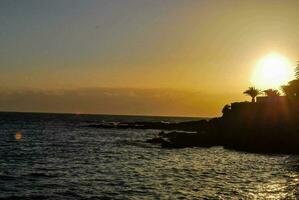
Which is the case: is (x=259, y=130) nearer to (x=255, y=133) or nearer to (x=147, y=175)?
(x=255, y=133)

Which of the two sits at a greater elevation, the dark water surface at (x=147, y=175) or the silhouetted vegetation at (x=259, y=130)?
the silhouetted vegetation at (x=259, y=130)

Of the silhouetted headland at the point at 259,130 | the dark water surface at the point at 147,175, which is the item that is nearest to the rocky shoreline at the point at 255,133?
the silhouetted headland at the point at 259,130

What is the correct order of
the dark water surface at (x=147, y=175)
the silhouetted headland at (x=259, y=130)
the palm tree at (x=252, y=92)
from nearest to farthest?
1. the dark water surface at (x=147, y=175)
2. the silhouetted headland at (x=259, y=130)
3. the palm tree at (x=252, y=92)

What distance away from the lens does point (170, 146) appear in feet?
217

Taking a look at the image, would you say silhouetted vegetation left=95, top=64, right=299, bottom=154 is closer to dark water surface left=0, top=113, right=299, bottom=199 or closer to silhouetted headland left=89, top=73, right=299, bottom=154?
silhouetted headland left=89, top=73, right=299, bottom=154

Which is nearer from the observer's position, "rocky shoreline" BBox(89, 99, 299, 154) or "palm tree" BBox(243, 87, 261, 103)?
"rocky shoreline" BBox(89, 99, 299, 154)

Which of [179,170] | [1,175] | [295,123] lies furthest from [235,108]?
[1,175]

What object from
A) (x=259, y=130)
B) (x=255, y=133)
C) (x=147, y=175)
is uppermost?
(x=259, y=130)

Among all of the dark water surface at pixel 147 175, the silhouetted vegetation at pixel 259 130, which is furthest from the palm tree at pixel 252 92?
the dark water surface at pixel 147 175

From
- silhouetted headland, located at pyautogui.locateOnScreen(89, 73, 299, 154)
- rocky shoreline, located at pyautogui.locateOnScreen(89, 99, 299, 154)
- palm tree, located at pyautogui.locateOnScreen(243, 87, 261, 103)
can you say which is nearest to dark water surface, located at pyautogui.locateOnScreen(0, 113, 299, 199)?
rocky shoreline, located at pyautogui.locateOnScreen(89, 99, 299, 154)

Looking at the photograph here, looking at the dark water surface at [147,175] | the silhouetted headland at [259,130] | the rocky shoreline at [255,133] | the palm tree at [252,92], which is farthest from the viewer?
the palm tree at [252,92]

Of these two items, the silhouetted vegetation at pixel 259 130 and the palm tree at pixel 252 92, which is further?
the palm tree at pixel 252 92

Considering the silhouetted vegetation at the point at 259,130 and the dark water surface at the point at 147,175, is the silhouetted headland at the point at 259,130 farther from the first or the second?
the dark water surface at the point at 147,175

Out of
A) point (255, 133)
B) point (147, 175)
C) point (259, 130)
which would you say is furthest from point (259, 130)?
point (147, 175)
